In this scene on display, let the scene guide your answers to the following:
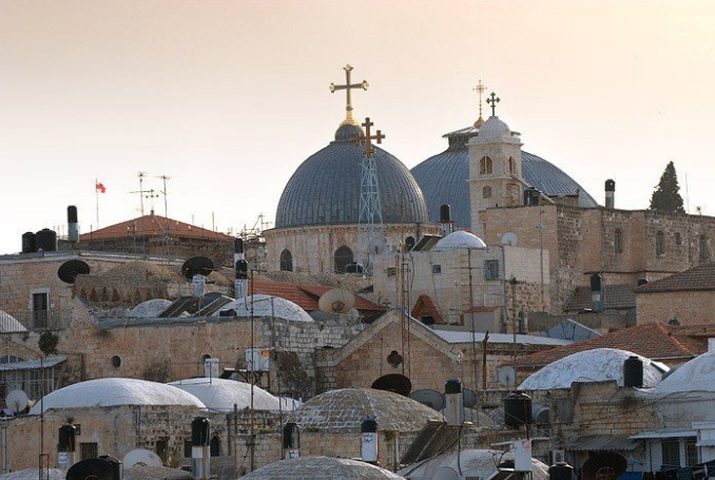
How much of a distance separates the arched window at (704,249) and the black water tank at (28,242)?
22646 mm

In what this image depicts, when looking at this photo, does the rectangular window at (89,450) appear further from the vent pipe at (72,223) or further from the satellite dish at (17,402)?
the vent pipe at (72,223)

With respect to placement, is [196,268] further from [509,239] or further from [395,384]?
[395,384]

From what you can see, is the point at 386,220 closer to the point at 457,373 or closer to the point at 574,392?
the point at 457,373

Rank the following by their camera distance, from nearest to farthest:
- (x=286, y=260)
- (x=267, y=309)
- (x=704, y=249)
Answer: (x=267, y=309), (x=704, y=249), (x=286, y=260)

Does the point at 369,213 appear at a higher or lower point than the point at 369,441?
higher

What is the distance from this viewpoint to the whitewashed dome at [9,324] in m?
64.8

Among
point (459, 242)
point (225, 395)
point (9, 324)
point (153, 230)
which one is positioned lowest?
point (225, 395)

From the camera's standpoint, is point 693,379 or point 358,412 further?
point 693,379

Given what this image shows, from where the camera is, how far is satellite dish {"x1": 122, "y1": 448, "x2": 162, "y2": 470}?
43469 mm

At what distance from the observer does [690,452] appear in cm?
4103

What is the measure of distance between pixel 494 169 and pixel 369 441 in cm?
4211

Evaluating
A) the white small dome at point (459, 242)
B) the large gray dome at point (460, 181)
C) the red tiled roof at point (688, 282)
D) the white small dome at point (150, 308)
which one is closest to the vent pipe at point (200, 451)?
the white small dome at point (150, 308)

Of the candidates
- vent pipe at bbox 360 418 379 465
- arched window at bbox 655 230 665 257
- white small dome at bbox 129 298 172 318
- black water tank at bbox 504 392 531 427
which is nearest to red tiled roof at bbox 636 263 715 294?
arched window at bbox 655 230 665 257

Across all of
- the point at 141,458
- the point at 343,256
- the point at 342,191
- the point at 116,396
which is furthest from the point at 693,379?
the point at 342,191
